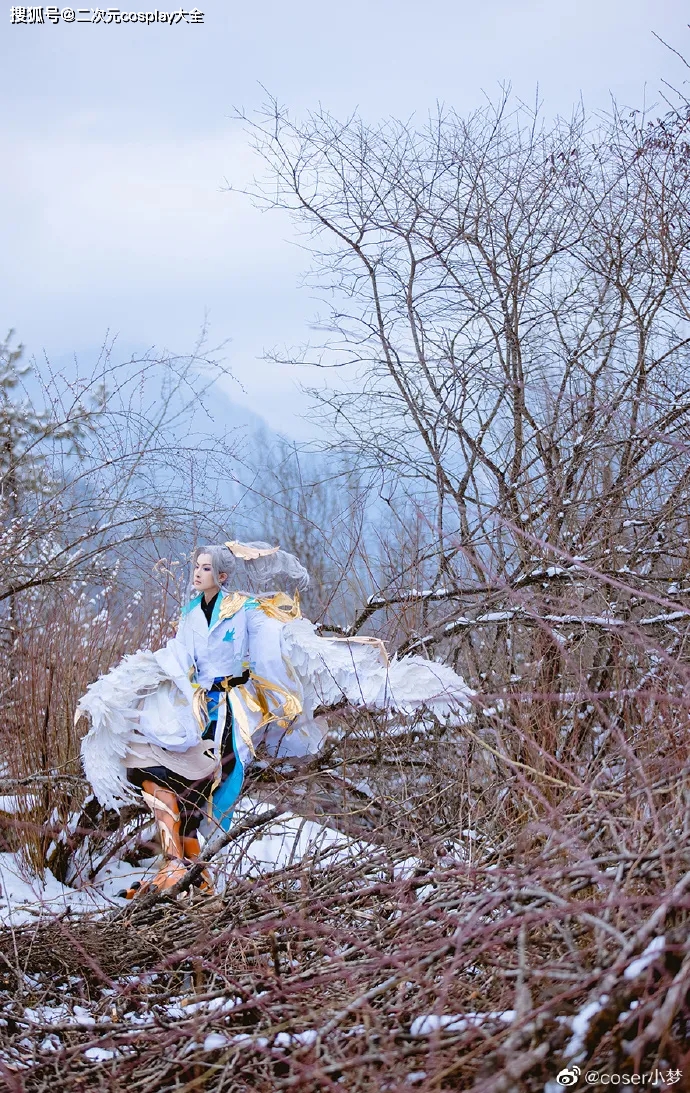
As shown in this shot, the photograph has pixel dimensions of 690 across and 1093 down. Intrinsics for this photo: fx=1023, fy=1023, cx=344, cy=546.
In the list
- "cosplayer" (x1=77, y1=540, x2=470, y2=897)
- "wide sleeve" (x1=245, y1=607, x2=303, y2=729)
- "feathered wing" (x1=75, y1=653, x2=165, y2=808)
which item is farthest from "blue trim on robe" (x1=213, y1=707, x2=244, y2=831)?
"feathered wing" (x1=75, y1=653, x2=165, y2=808)

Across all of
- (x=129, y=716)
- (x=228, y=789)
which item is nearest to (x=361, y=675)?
(x=228, y=789)

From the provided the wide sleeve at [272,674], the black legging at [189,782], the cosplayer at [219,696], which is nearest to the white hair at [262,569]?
the cosplayer at [219,696]

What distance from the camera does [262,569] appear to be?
16.8ft

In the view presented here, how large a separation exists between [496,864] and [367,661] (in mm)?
1928

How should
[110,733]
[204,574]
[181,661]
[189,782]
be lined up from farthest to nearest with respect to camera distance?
[204,574]
[181,661]
[189,782]
[110,733]

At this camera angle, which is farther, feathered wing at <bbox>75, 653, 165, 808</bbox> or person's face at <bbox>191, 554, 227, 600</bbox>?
person's face at <bbox>191, 554, 227, 600</bbox>

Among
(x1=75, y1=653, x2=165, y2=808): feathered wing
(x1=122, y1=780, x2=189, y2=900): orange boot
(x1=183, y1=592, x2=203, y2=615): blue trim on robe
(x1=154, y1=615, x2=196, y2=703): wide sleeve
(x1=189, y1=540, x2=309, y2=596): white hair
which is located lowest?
(x1=122, y1=780, x2=189, y2=900): orange boot

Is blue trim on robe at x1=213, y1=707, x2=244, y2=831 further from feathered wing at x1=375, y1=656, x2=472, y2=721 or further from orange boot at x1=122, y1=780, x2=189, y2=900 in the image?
feathered wing at x1=375, y1=656, x2=472, y2=721

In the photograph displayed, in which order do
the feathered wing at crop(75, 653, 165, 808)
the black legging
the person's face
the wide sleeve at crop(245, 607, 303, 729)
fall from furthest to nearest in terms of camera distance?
the person's face < the wide sleeve at crop(245, 607, 303, 729) < the black legging < the feathered wing at crop(75, 653, 165, 808)

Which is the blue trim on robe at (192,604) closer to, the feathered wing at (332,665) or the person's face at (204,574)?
the person's face at (204,574)

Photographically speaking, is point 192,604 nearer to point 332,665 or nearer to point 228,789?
point 332,665

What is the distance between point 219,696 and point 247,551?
73 cm

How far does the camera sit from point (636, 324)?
6.00 m

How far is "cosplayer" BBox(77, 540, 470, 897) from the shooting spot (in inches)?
175
